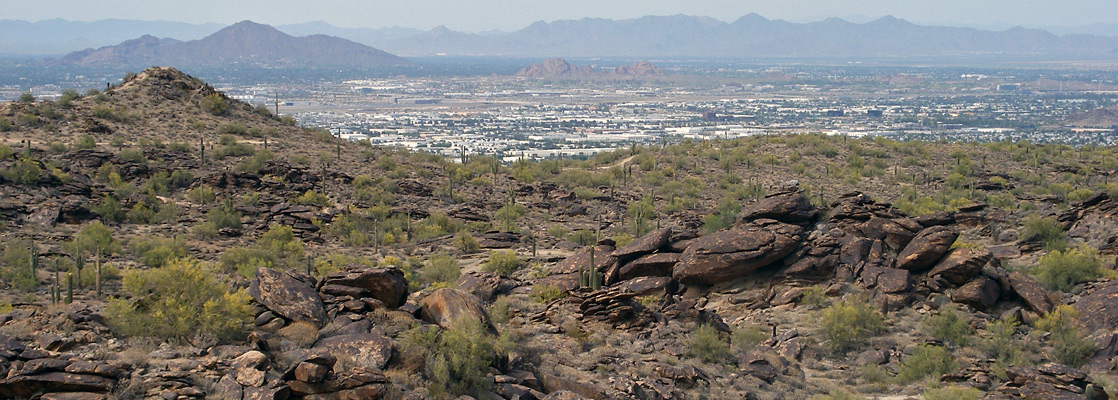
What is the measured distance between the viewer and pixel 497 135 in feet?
402

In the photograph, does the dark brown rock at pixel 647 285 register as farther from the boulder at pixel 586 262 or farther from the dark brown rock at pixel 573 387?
the dark brown rock at pixel 573 387

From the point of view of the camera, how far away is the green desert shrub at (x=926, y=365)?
19.0 m

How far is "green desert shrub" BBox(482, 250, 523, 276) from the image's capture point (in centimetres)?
2844

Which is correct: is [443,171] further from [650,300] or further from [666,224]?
[650,300]

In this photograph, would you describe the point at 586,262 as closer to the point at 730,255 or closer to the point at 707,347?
the point at 730,255

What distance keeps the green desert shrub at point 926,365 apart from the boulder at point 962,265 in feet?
13.7

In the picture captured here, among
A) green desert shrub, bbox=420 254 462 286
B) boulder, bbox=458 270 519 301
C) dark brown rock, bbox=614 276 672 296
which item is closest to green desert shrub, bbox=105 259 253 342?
boulder, bbox=458 270 519 301

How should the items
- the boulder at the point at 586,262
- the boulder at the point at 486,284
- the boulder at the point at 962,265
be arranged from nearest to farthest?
the boulder at the point at 962,265 < the boulder at the point at 486,284 < the boulder at the point at 586,262

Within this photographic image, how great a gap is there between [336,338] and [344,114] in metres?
141

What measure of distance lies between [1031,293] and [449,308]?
1560 centimetres

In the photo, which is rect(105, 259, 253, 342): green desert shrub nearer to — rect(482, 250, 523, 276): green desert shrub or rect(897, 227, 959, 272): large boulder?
rect(482, 250, 523, 276): green desert shrub

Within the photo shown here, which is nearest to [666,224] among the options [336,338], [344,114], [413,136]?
[336,338]

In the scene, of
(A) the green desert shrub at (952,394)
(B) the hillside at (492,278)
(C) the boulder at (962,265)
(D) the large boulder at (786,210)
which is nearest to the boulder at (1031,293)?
(B) the hillside at (492,278)

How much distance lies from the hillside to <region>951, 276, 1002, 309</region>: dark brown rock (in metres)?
0.11
